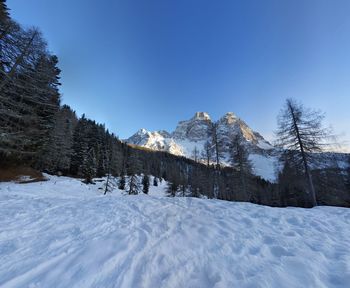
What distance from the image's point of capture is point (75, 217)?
682 cm

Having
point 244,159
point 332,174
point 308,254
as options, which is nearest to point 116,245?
point 308,254

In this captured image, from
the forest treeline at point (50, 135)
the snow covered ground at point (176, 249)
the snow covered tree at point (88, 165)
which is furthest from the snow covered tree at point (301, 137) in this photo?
the snow covered tree at point (88, 165)

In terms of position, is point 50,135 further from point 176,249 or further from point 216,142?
point 176,249

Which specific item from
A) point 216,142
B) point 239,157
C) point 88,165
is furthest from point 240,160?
point 88,165

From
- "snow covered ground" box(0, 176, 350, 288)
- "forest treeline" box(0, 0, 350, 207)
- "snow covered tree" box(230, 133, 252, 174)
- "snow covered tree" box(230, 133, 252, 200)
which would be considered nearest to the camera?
"snow covered ground" box(0, 176, 350, 288)

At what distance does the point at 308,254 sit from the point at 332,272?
2.11 feet

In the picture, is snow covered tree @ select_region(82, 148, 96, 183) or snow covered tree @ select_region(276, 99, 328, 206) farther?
snow covered tree @ select_region(82, 148, 96, 183)

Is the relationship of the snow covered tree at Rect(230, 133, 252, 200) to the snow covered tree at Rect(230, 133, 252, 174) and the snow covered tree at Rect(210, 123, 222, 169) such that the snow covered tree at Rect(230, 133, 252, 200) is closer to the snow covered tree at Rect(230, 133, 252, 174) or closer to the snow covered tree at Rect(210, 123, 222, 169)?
the snow covered tree at Rect(230, 133, 252, 174)

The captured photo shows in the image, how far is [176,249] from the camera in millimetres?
4188

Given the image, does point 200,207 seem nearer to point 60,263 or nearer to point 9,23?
point 60,263

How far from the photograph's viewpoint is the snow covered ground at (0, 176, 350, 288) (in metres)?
3.03

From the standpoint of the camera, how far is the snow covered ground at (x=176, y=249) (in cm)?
303

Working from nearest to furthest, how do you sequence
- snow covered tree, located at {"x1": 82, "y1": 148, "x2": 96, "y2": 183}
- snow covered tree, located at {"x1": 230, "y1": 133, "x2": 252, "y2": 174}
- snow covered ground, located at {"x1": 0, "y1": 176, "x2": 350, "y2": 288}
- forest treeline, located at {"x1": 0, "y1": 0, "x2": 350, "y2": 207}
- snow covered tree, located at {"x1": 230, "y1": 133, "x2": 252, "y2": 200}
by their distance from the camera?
snow covered ground, located at {"x1": 0, "y1": 176, "x2": 350, "y2": 288} < forest treeline, located at {"x1": 0, "y1": 0, "x2": 350, "y2": 207} < snow covered tree, located at {"x1": 230, "y1": 133, "x2": 252, "y2": 200} < snow covered tree, located at {"x1": 230, "y1": 133, "x2": 252, "y2": 174} < snow covered tree, located at {"x1": 82, "y1": 148, "x2": 96, "y2": 183}

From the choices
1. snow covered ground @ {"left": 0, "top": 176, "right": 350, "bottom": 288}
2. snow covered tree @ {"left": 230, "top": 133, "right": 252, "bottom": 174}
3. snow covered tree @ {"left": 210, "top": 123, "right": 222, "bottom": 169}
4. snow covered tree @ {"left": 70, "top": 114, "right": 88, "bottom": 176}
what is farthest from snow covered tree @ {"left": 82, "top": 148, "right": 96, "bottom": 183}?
snow covered ground @ {"left": 0, "top": 176, "right": 350, "bottom": 288}
